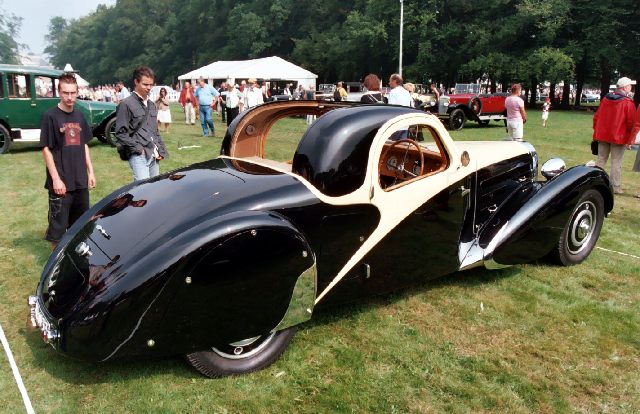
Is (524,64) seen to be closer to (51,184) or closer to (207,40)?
(51,184)

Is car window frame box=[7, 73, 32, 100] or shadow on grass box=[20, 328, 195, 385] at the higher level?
car window frame box=[7, 73, 32, 100]

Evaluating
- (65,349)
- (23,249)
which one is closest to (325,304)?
(65,349)

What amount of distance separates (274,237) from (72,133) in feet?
9.02

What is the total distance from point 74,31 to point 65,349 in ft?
464

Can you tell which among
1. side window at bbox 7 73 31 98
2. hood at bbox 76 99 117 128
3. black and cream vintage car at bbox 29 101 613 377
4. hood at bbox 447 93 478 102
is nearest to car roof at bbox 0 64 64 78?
side window at bbox 7 73 31 98

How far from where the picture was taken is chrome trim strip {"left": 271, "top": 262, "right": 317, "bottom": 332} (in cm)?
325

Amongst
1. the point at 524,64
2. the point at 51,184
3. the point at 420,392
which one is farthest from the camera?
the point at 524,64

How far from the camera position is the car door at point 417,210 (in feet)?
12.4

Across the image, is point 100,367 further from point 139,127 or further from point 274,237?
point 139,127

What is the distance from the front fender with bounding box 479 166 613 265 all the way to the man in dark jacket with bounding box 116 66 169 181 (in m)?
3.43

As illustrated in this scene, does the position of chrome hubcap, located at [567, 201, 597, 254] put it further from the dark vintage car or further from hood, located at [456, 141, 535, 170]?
the dark vintage car

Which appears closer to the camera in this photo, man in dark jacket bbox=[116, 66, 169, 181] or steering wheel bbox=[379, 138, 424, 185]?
steering wheel bbox=[379, 138, 424, 185]

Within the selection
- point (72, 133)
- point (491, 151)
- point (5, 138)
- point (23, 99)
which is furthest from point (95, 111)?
Answer: point (491, 151)

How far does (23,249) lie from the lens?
5.80 meters
